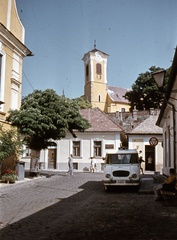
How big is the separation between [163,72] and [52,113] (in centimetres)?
1099

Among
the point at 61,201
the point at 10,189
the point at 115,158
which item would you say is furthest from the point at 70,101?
the point at 61,201

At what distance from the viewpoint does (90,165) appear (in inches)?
1283

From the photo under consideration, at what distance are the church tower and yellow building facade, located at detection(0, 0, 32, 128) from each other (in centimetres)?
4792

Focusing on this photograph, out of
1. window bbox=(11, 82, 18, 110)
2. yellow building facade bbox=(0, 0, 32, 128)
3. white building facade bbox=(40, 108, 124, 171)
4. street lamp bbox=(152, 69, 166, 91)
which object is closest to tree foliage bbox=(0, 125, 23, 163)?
yellow building facade bbox=(0, 0, 32, 128)

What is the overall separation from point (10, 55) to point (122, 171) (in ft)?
32.7

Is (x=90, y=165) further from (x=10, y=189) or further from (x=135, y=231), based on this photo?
(x=135, y=231)

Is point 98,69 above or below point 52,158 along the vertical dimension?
above

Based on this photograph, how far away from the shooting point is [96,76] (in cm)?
6744

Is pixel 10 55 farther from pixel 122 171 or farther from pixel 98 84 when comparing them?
pixel 98 84

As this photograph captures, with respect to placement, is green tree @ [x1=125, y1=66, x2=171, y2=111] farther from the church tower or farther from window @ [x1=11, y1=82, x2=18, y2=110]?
window @ [x1=11, y1=82, x2=18, y2=110]

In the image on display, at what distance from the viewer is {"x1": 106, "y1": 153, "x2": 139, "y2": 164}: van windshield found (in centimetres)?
1437

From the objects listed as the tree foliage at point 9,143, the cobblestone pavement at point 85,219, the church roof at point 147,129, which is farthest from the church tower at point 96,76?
the cobblestone pavement at point 85,219

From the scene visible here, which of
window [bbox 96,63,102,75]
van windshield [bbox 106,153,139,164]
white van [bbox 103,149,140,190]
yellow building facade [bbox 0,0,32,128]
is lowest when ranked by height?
white van [bbox 103,149,140,190]

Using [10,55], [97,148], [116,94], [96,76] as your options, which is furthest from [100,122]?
[116,94]
